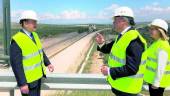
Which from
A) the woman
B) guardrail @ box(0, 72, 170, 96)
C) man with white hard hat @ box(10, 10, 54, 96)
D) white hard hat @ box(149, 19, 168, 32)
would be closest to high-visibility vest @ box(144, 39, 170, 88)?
the woman

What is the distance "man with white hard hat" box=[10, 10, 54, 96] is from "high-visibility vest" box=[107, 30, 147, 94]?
1.20 m

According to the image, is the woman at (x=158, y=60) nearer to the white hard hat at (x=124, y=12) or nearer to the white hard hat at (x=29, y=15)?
the white hard hat at (x=124, y=12)

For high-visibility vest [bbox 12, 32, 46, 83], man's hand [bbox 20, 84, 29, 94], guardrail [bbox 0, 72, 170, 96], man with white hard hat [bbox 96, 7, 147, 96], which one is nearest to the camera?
man with white hard hat [bbox 96, 7, 147, 96]

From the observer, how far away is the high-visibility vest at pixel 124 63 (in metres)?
5.87

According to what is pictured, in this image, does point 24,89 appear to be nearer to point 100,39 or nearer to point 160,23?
point 100,39

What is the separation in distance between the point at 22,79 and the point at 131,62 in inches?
62.0

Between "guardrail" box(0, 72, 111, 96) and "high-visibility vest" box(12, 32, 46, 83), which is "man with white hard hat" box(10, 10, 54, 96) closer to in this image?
"high-visibility vest" box(12, 32, 46, 83)

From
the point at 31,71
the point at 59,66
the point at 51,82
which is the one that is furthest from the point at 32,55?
the point at 59,66

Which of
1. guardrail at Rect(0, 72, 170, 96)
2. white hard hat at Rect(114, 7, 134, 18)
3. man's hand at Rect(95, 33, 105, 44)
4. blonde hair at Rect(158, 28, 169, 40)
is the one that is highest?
white hard hat at Rect(114, 7, 134, 18)

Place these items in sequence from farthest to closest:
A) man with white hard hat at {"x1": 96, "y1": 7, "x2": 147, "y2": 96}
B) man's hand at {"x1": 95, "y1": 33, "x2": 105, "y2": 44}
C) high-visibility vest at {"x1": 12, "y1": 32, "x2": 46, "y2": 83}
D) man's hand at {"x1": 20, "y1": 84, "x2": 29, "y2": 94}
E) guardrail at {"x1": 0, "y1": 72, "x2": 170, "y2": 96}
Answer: guardrail at {"x1": 0, "y1": 72, "x2": 170, "y2": 96} → man's hand at {"x1": 95, "y1": 33, "x2": 105, "y2": 44} → high-visibility vest at {"x1": 12, "y1": 32, "x2": 46, "y2": 83} → man's hand at {"x1": 20, "y1": 84, "x2": 29, "y2": 94} → man with white hard hat at {"x1": 96, "y1": 7, "x2": 147, "y2": 96}

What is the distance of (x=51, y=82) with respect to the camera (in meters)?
7.50

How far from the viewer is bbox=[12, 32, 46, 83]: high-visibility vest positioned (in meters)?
6.62

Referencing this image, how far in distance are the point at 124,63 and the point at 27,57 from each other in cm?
149

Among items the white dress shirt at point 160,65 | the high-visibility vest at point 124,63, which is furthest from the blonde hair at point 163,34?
the high-visibility vest at point 124,63
